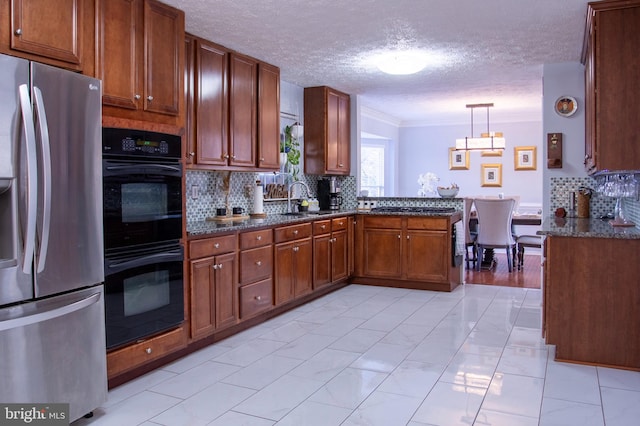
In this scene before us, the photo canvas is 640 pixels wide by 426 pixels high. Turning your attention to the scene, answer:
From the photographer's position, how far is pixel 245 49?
169 inches

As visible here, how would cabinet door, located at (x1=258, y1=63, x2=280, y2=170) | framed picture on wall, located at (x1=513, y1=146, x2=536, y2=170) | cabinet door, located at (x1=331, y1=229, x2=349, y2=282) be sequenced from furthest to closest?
1. framed picture on wall, located at (x1=513, y1=146, x2=536, y2=170)
2. cabinet door, located at (x1=331, y1=229, x2=349, y2=282)
3. cabinet door, located at (x1=258, y1=63, x2=280, y2=170)

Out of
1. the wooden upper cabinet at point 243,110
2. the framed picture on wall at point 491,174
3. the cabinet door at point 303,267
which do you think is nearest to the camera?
the wooden upper cabinet at point 243,110

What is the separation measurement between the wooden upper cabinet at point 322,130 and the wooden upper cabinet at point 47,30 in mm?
3434

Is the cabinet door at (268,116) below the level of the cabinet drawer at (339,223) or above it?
above

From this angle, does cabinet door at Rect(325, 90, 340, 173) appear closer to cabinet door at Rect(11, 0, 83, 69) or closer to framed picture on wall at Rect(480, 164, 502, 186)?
cabinet door at Rect(11, 0, 83, 69)

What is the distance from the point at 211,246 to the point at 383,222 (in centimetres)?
267

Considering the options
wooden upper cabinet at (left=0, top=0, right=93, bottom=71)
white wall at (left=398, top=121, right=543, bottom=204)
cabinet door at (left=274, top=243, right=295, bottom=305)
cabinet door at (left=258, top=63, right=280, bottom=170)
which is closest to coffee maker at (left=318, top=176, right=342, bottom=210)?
cabinet door at (left=258, top=63, right=280, bottom=170)

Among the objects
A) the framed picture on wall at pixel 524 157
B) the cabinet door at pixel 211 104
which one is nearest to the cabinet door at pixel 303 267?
the cabinet door at pixel 211 104

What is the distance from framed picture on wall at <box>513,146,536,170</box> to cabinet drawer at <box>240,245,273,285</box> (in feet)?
20.0

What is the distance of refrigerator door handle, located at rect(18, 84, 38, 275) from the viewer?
2.10 metres

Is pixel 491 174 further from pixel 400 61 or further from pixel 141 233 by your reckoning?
pixel 141 233

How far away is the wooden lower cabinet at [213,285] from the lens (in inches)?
134

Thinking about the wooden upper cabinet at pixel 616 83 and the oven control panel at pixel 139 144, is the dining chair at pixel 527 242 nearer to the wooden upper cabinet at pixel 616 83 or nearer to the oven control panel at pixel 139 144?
the wooden upper cabinet at pixel 616 83

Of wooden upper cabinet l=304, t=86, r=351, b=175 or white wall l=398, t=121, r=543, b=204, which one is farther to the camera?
white wall l=398, t=121, r=543, b=204
